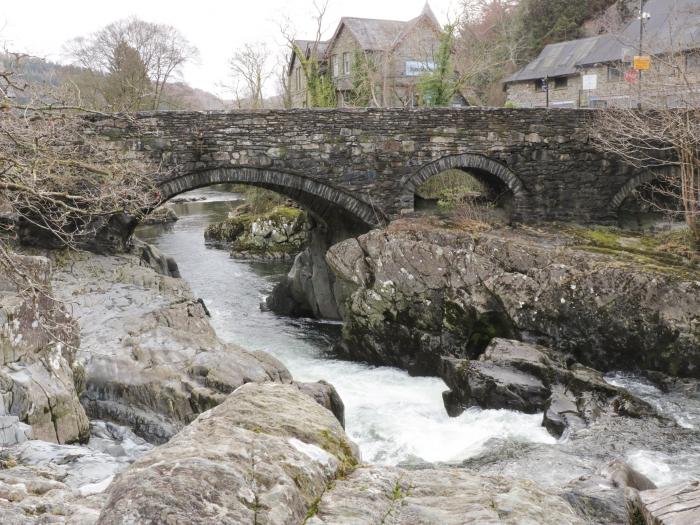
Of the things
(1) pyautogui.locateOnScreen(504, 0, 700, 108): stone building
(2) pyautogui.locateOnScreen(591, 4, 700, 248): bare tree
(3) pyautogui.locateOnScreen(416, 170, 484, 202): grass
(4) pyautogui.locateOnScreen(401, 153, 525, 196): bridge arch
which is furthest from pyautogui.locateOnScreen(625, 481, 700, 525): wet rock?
(1) pyautogui.locateOnScreen(504, 0, 700, 108): stone building

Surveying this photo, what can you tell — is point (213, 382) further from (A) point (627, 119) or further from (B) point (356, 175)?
(A) point (627, 119)

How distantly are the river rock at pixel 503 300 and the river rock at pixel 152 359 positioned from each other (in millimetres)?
4210

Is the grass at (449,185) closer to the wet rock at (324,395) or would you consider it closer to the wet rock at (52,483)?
the wet rock at (324,395)

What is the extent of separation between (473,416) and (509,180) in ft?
28.7

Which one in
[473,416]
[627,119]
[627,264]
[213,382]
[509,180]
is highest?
[627,119]

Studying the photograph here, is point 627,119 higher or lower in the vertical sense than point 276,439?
higher

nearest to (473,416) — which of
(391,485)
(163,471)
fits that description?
(391,485)

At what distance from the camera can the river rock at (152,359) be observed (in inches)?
353

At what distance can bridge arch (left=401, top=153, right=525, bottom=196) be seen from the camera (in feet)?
55.9

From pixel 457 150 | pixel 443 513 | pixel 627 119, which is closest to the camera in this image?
pixel 443 513

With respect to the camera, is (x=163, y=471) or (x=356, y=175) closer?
(x=163, y=471)

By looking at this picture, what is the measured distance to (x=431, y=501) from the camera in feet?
12.6

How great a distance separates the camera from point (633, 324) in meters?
12.5

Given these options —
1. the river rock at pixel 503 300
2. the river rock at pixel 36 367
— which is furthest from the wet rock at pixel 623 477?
the river rock at pixel 36 367
